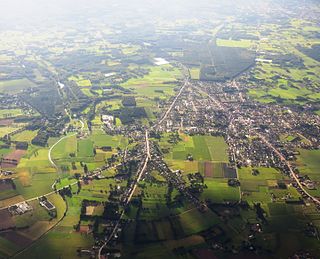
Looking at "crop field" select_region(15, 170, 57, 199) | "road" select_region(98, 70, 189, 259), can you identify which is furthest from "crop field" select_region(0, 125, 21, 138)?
"road" select_region(98, 70, 189, 259)

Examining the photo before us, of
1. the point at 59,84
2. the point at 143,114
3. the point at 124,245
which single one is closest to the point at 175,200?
the point at 124,245

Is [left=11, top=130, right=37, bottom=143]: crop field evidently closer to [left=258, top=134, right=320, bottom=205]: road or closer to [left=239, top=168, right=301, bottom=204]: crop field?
A: [left=239, top=168, right=301, bottom=204]: crop field

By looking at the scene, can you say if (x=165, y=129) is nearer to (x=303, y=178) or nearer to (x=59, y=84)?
(x=303, y=178)

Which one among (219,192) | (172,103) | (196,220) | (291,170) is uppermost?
(172,103)

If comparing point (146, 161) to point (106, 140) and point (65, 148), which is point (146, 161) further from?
point (65, 148)

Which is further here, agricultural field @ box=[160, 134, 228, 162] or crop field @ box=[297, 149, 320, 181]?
agricultural field @ box=[160, 134, 228, 162]

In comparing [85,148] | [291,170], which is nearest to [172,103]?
[85,148]

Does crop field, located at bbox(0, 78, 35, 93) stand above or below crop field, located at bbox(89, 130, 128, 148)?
above

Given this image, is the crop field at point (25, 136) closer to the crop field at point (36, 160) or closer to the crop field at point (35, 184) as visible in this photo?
the crop field at point (36, 160)

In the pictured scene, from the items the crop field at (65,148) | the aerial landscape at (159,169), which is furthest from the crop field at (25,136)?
the crop field at (65,148)

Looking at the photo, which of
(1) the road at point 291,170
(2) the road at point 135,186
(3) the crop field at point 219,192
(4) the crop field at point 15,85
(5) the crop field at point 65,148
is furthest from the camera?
(4) the crop field at point 15,85

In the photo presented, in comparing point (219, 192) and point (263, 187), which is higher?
point (219, 192)
